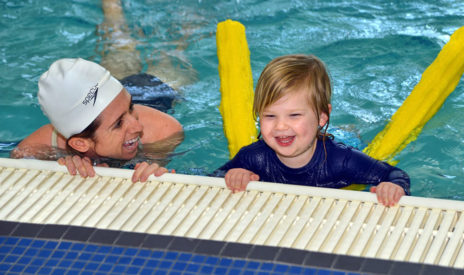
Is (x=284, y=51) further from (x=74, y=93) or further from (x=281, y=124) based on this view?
(x=281, y=124)

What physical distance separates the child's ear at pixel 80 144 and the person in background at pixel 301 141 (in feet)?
2.59

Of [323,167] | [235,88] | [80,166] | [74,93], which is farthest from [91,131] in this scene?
[323,167]

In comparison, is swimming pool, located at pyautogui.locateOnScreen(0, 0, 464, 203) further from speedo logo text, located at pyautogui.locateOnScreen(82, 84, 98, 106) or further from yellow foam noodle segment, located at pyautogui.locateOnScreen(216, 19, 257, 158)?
speedo logo text, located at pyautogui.locateOnScreen(82, 84, 98, 106)

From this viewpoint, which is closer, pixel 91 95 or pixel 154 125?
pixel 91 95

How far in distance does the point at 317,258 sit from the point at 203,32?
4094mm

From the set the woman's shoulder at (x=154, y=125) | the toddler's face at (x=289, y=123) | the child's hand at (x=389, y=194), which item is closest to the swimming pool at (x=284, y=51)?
the woman's shoulder at (x=154, y=125)

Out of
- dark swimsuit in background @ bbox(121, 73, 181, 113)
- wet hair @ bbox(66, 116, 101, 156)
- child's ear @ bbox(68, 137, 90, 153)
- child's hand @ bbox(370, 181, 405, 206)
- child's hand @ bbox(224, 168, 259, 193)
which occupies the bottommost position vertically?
dark swimsuit in background @ bbox(121, 73, 181, 113)

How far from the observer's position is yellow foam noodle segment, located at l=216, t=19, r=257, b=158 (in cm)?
359

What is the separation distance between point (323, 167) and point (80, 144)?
4.33 ft

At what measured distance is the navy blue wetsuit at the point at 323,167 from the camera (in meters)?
2.89

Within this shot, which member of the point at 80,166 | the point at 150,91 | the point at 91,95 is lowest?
the point at 150,91

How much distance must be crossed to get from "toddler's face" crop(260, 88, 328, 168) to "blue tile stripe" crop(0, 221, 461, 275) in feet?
2.43

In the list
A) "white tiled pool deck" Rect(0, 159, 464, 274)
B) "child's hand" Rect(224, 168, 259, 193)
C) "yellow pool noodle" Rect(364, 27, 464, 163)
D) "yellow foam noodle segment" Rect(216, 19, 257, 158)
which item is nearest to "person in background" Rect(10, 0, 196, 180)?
"white tiled pool deck" Rect(0, 159, 464, 274)

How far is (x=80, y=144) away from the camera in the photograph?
335 centimetres
